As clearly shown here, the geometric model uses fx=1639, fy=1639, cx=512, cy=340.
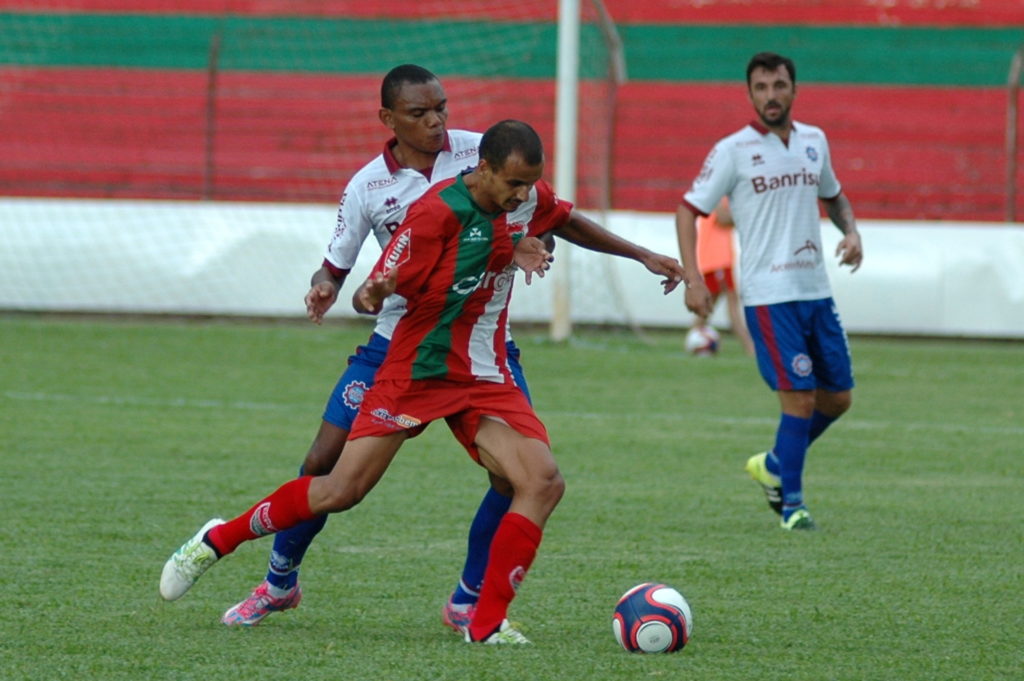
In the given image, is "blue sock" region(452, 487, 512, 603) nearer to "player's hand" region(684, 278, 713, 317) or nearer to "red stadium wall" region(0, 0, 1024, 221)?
"player's hand" region(684, 278, 713, 317)

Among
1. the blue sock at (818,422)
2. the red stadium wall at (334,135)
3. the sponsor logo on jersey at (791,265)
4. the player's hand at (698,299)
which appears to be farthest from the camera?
the red stadium wall at (334,135)

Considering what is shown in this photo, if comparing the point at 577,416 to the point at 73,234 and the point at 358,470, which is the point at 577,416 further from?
the point at 73,234

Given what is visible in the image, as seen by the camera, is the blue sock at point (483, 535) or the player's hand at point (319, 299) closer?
the player's hand at point (319, 299)

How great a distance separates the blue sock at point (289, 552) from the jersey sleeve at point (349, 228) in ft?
2.23

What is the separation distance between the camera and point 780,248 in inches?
288

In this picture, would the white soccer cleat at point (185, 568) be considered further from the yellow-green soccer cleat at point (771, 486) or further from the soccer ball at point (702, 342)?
the soccer ball at point (702, 342)

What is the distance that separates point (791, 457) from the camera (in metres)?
7.15

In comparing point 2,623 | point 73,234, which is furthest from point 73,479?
point 73,234

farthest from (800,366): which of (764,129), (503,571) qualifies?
(503,571)

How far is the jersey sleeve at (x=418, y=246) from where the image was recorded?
15.7ft

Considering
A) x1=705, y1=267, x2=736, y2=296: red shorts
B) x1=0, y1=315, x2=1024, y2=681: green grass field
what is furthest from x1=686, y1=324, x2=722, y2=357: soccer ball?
x1=0, y1=315, x2=1024, y2=681: green grass field

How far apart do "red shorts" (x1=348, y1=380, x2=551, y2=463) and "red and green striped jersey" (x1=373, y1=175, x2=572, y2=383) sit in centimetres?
3

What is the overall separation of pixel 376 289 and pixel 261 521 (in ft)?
3.01

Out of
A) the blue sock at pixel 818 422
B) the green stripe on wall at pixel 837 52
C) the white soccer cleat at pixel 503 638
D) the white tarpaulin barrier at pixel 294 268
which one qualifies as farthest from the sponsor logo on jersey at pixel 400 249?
the green stripe on wall at pixel 837 52
